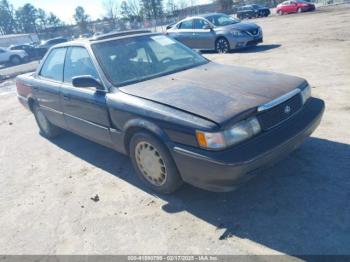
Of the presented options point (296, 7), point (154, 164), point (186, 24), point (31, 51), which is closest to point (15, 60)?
point (31, 51)

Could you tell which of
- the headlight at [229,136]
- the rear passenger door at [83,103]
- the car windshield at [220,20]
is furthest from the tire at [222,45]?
the headlight at [229,136]

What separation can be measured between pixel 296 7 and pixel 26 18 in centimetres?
7840

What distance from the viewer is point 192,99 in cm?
321

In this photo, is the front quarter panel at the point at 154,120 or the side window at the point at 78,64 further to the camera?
the side window at the point at 78,64

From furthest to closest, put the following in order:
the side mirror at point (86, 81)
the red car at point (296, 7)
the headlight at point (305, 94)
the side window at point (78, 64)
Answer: the red car at point (296, 7)
the side window at point (78, 64)
the side mirror at point (86, 81)
the headlight at point (305, 94)

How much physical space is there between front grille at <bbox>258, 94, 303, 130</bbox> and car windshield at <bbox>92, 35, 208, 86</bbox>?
1565 millimetres

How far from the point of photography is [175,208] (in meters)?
3.38

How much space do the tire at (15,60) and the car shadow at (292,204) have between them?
28501mm

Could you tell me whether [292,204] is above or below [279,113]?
below

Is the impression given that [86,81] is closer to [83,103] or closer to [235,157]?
[83,103]

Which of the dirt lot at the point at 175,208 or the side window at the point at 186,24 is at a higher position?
the side window at the point at 186,24

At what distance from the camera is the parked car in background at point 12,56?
92.0 feet

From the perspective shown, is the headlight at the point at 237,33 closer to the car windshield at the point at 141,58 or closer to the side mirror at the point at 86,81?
the car windshield at the point at 141,58

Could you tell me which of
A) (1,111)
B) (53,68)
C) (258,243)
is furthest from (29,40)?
(258,243)
